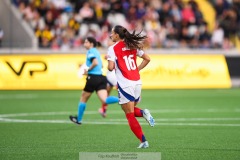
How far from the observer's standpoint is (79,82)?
27.0m

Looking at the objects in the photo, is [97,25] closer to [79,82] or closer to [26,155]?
[79,82]

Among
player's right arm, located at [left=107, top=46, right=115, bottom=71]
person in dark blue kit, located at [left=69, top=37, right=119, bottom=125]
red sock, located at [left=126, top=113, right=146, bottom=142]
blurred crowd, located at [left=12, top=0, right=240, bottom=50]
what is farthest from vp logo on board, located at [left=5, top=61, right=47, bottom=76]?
red sock, located at [left=126, top=113, right=146, bottom=142]

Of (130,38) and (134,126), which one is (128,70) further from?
(134,126)


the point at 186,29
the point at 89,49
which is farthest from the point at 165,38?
the point at 89,49

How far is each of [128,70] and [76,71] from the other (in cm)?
1465

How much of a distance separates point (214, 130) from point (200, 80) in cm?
1272

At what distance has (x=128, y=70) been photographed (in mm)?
12195

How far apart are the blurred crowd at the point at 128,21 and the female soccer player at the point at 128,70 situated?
1626 centimetres

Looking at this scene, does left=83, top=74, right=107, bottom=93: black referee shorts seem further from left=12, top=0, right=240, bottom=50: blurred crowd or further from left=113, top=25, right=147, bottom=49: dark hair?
left=12, top=0, right=240, bottom=50: blurred crowd

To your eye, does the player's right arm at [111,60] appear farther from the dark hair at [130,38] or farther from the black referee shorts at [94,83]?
the black referee shorts at [94,83]

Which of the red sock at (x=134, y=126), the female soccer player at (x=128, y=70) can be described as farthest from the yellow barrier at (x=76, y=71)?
the red sock at (x=134, y=126)

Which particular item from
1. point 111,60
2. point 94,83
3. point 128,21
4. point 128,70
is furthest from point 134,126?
point 128,21

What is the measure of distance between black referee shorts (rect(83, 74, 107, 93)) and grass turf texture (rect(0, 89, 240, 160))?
2.68ft

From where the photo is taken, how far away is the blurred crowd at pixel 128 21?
29.5m
